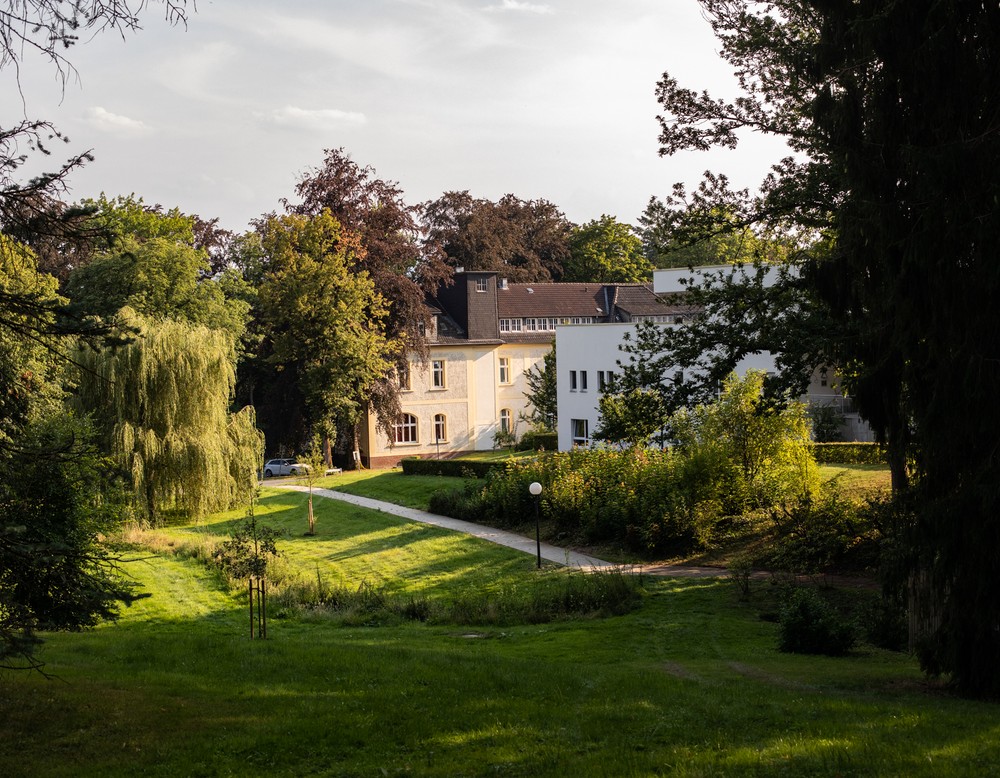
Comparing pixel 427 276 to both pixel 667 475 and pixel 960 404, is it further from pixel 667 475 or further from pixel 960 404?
pixel 960 404

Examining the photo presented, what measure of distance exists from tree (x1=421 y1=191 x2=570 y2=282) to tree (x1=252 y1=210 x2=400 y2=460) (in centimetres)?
1429

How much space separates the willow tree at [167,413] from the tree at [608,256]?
1838 inches

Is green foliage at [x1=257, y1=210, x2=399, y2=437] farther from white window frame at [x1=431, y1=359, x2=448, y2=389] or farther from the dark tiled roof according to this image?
the dark tiled roof

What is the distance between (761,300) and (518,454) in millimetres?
32387

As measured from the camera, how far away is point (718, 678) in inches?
497

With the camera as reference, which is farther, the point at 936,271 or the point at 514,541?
the point at 514,541

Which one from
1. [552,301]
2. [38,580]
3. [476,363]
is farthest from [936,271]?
[552,301]

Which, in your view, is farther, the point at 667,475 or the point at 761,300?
the point at 667,475

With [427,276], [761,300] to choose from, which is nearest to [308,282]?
[427,276]

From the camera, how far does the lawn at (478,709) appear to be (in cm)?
780

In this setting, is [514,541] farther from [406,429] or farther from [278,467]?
[406,429]

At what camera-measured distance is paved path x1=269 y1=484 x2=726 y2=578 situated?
2425 cm

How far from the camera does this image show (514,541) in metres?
29.6

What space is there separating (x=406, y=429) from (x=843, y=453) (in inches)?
1197
